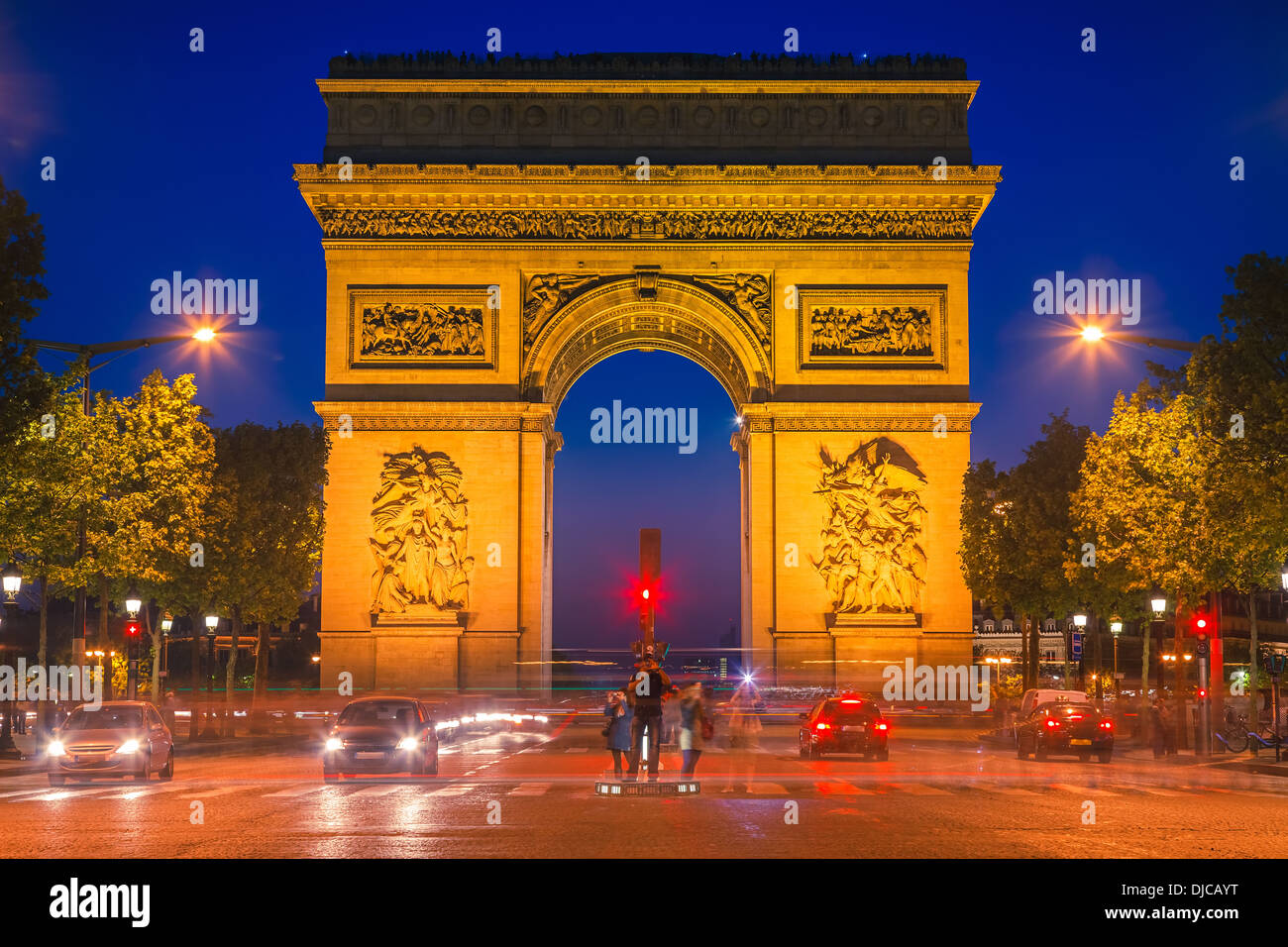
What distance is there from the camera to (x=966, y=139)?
5206 centimetres

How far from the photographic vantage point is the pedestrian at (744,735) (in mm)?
27634

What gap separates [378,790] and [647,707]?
416 centimetres

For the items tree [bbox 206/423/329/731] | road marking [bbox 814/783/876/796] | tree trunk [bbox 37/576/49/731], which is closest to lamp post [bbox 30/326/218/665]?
tree trunk [bbox 37/576/49/731]

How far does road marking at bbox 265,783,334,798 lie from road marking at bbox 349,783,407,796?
72 cm

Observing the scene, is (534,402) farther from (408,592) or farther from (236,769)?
(236,769)

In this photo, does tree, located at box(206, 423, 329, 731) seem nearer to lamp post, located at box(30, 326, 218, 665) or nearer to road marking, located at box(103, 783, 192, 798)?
lamp post, located at box(30, 326, 218, 665)

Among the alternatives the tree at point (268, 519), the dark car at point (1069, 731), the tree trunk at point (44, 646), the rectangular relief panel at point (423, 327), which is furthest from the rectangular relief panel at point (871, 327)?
the tree trunk at point (44, 646)

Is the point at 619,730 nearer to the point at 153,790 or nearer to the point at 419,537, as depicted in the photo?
the point at 153,790

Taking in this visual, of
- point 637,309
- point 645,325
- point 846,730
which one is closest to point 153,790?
point 846,730

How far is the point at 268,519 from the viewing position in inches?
1906

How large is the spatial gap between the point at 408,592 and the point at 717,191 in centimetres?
1755

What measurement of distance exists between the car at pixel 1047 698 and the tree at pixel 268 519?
2402cm

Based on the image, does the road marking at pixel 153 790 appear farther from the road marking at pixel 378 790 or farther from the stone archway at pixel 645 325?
the stone archway at pixel 645 325
